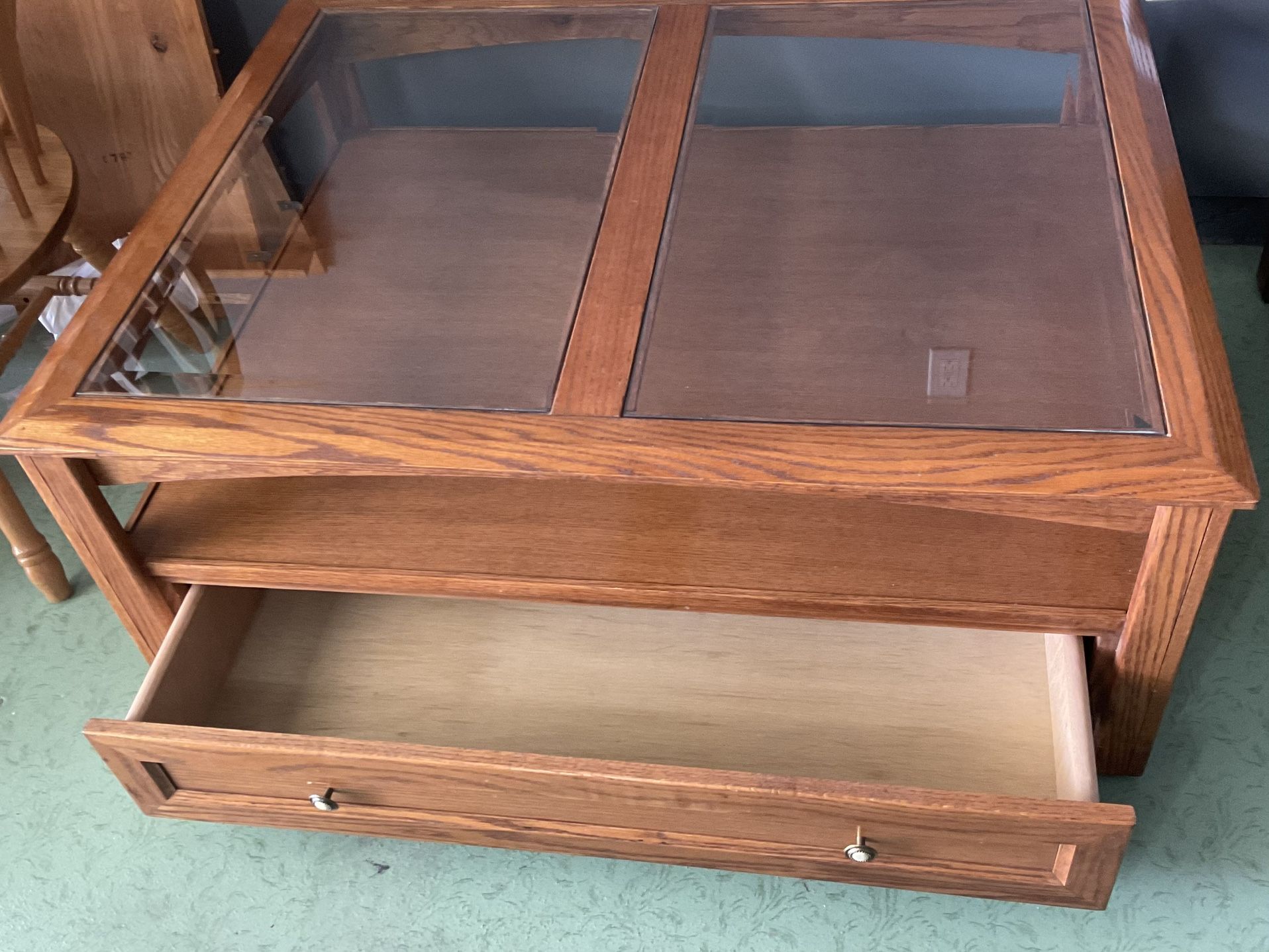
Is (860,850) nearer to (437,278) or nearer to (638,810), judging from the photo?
(638,810)

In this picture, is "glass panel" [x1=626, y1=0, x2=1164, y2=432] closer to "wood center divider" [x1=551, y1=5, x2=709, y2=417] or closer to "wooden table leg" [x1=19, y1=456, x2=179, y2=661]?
"wood center divider" [x1=551, y1=5, x2=709, y2=417]

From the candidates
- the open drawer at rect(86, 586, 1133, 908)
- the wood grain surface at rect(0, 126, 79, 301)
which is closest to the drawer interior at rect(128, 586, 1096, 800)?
the open drawer at rect(86, 586, 1133, 908)

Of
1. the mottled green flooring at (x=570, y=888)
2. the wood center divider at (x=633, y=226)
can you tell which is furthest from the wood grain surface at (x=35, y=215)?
the wood center divider at (x=633, y=226)

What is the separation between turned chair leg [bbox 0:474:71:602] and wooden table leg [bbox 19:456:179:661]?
22 cm

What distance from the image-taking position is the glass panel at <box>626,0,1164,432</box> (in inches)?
32.8

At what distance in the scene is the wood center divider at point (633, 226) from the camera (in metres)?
0.83

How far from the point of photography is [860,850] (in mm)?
806

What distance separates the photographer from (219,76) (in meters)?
1.43

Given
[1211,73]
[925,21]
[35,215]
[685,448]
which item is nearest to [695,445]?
[685,448]

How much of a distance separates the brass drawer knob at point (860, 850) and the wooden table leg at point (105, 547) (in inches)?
24.7

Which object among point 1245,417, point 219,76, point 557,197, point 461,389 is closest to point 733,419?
point 461,389

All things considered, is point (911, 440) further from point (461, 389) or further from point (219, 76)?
point (219, 76)

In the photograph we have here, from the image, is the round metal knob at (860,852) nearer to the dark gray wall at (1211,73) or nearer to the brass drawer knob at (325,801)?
the brass drawer knob at (325,801)

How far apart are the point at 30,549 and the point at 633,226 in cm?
74
